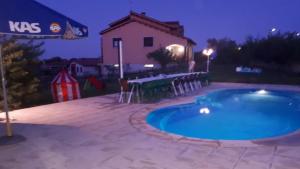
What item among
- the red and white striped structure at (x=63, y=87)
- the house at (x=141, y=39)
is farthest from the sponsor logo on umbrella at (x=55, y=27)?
the house at (x=141, y=39)

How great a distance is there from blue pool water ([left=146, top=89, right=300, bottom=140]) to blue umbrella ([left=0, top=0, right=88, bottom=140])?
11.0 feet

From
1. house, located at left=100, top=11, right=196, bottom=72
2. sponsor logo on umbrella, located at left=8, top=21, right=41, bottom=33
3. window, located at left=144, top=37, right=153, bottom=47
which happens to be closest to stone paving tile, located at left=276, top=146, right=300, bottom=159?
sponsor logo on umbrella, located at left=8, top=21, right=41, bottom=33

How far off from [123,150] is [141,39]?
79.3 ft

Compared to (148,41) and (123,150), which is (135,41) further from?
(123,150)

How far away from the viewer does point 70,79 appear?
439 inches

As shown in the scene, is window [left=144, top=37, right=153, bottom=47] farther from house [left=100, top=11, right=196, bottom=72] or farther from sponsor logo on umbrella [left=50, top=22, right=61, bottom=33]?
sponsor logo on umbrella [left=50, top=22, right=61, bottom=33]

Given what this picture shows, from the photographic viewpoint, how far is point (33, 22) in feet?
16.0

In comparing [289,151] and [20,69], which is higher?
[20,69]

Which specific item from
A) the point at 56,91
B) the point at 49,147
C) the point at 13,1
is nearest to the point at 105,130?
the point at 49,147

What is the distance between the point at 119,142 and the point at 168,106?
14.5 feet

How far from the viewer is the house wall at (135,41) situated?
27859mm

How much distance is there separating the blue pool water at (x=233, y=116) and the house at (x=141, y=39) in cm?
1451

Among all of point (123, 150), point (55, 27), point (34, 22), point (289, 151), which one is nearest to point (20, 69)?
point (55, 27)

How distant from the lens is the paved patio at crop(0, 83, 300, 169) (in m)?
4.38
